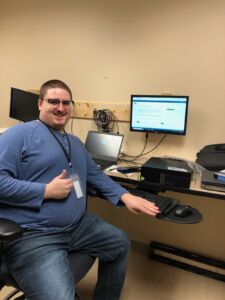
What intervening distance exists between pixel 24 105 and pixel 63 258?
68.1 inches

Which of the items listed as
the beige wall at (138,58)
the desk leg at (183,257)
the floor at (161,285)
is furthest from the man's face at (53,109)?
the desk leg at (183,257)

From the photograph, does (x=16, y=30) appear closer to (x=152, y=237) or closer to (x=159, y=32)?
(x=159, y=32)

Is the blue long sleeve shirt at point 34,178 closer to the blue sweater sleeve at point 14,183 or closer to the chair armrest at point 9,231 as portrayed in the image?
the blue sweater sleeve at point 14,183

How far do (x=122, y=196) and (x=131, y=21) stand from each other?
5.02 feet

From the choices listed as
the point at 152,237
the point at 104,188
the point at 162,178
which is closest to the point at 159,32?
the point at 162,178

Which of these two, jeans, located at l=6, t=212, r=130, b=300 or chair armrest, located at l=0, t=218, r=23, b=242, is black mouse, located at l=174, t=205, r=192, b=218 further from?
chair armrest, located at l=0, t=218, r=23, b=242

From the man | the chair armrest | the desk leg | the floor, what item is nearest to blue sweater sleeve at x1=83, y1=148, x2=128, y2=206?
the man

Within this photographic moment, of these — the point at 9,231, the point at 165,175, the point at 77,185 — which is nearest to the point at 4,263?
the point at 9,231

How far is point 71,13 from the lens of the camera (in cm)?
258

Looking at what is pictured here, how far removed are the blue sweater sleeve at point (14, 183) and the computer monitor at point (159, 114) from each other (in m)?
1.11

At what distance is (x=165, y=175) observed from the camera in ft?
5.66

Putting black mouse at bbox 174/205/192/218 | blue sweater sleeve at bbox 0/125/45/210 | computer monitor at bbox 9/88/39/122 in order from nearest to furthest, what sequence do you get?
blue sweater sleeve at bbox 0/125/45/210
black mouse at bbox 174/205/192/218
computer monitor at bbox 9/88/39/122

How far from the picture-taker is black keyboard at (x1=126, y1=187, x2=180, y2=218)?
150cm

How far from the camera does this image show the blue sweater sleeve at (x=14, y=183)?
4.35 ft
